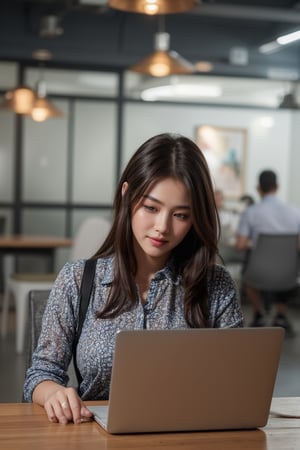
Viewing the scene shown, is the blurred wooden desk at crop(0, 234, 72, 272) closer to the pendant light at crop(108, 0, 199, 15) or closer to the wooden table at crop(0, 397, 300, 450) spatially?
the pendant light at crop(108, 0, 199, 15)

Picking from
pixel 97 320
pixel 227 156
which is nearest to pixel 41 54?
pixel 227 156

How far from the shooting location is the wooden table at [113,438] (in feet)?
4.95

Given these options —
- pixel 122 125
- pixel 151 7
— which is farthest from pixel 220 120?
pixel 151 7

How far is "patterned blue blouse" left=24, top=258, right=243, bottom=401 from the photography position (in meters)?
1.97

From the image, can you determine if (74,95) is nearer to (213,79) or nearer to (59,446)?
(213,79)

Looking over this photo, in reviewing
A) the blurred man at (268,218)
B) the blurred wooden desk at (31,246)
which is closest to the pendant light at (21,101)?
the blurred wooden desk at (31,246)

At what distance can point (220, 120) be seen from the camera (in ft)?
34.4

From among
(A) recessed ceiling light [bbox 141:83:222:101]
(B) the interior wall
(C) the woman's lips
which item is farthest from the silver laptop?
(A) recessed ceiling light [bbox 141:83:222:101]

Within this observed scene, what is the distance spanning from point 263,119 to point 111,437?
936 centimetres

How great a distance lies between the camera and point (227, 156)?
34.7 ft

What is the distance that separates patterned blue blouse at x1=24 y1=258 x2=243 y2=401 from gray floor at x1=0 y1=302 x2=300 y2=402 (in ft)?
8.86

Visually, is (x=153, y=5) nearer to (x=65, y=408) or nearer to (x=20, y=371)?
(x=65, y=408)

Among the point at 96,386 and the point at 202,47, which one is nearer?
the point at 96,386

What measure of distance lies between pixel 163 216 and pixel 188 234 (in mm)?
196
